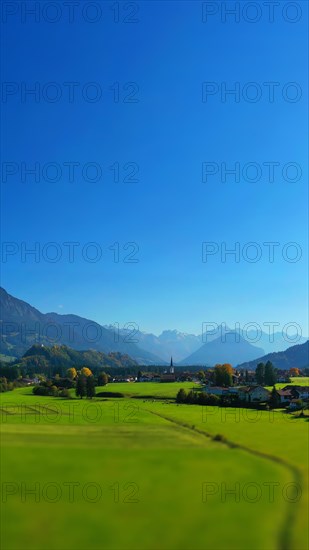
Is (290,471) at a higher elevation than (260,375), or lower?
higher

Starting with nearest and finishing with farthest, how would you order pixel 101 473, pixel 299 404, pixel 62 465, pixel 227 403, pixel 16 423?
1. pixel 101 473
2. pixel 62 465
3. pixel 16 423
4. pixel 299 404
5. pixel 227 403

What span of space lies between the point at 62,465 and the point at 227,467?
734 inches

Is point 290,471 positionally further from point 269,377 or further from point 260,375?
point 260,375

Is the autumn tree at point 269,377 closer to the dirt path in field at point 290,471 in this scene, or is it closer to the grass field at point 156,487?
the grass field at point 156,487

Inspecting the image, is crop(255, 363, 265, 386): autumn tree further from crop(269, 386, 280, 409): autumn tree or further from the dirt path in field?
the dirt path in field

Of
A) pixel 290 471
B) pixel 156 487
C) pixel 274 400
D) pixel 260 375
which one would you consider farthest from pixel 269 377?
pixel 156 487

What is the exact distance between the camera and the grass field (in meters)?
34.4

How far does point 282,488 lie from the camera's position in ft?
145

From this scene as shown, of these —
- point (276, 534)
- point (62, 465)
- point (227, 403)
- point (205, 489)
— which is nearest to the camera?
point (276, 534)

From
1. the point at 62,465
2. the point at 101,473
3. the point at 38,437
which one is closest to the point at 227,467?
the point at 101,473

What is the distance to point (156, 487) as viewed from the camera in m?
44.2

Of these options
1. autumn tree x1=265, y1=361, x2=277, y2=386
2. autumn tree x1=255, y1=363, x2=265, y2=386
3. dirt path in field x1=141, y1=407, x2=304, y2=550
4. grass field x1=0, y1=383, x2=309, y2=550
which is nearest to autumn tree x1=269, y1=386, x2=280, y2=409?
grass field x1=0, y1=383, x2=309, y2=550

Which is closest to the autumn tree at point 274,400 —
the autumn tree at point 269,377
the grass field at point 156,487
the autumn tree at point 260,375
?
the grass field at point 156,487

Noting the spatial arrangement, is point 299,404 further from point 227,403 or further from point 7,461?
point 7,461
